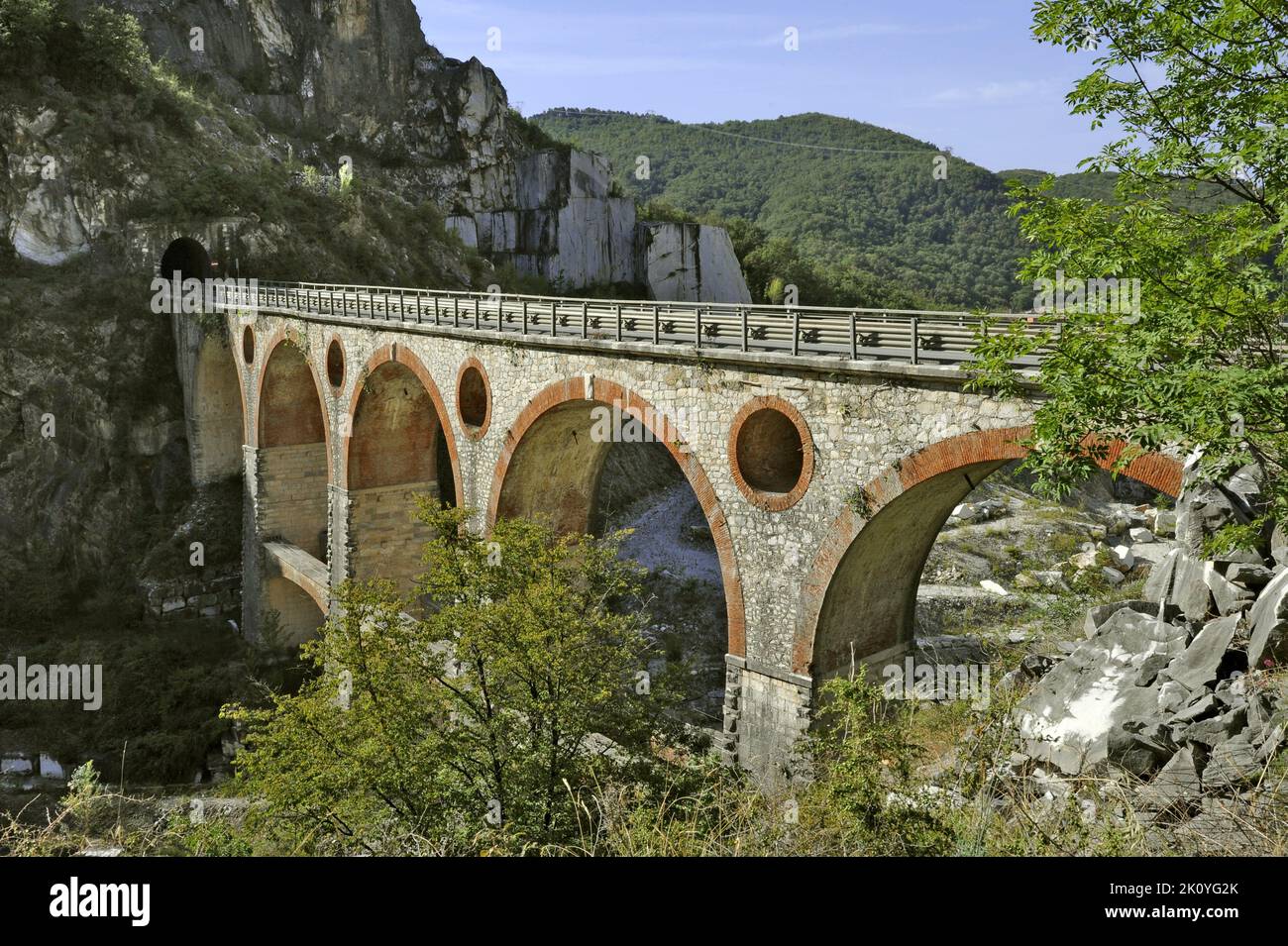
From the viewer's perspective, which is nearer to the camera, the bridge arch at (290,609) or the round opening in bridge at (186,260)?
the bridge arch at (290,609)

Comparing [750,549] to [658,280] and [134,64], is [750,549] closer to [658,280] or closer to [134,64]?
[134,64]

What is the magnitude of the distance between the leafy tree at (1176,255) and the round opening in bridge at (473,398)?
13.9 meters

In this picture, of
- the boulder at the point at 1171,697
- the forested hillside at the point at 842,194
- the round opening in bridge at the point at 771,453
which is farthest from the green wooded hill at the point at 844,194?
the boulder at the point at 1171,697

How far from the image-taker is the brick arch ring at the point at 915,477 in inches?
427

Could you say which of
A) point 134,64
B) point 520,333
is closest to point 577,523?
point 520,333

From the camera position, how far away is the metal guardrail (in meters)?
13.3

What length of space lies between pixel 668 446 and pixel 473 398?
9.03 metres

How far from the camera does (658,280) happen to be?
6281 cm

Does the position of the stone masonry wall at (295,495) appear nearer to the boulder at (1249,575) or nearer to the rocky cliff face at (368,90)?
the boulder at (1249,575)

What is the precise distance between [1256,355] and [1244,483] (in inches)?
226

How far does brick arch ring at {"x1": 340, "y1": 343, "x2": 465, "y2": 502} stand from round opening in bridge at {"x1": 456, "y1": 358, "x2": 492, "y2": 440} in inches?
20.9

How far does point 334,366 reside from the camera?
29109 millimetres

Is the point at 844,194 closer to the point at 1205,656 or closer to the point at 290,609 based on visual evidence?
the point at 290,609

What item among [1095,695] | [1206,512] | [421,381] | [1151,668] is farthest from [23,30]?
[1151,668]
